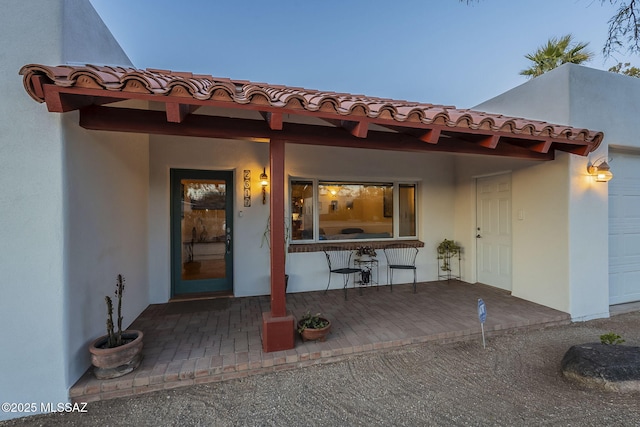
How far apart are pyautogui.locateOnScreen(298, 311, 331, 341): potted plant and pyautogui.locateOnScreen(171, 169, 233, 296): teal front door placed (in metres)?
2.45

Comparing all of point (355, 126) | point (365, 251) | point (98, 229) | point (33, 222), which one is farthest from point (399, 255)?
point (33, 222)

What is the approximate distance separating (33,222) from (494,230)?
677 centimetres

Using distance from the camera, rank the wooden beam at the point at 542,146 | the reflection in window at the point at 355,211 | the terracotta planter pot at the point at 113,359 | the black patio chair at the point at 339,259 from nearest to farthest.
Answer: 1. the terracotta planter pot at the point at 113,359
2. the wooden beam at the point at 542,146
3. the black patio chair at the point at 339,259
4. the reflection in window at the point at 355,211

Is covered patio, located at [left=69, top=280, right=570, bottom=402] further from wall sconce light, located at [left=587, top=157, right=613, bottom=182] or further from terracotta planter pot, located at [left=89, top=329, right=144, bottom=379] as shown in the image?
wall sconce light, located at [left=587, top=157, right=613, bottom=182]

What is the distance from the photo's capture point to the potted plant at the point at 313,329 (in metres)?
3.24

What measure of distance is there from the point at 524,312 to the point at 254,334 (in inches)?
158

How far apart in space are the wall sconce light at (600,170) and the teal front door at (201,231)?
232 inches

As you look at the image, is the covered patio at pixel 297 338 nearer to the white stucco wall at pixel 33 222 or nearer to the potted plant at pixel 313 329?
the potted plant at pixel 313 329

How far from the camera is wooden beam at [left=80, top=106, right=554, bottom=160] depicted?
267cm

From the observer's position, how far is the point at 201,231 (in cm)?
516

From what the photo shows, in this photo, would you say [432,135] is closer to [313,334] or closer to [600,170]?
[313,334]

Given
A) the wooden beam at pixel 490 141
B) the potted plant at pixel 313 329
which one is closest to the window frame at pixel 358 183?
the potted plant at pixel 313 329

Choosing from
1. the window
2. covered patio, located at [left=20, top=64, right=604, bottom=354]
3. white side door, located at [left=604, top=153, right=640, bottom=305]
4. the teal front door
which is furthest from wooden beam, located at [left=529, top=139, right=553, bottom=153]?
the teal front door

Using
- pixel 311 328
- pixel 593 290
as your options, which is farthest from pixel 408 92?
→ pixel 311 328
